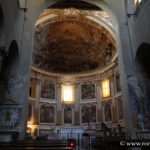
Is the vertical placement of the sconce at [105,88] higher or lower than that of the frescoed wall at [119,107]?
higher

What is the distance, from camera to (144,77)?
1138 centimetres

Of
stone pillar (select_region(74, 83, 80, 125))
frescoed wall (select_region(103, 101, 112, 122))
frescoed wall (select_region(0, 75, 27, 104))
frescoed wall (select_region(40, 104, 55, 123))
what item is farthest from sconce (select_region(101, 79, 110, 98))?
frescoed wall (select_region(0, 75, 27, 104))

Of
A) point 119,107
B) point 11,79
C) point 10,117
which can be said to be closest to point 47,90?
point 119,107

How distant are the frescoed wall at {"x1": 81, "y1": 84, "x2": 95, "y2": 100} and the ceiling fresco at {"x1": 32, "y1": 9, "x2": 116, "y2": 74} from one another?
6.54 ft

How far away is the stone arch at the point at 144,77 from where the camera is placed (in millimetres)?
10766

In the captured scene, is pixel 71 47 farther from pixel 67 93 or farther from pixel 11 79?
pixel 11 79

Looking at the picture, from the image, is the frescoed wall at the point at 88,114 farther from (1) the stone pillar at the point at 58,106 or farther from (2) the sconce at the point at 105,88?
(1) the stone pillar at the point at 58,106

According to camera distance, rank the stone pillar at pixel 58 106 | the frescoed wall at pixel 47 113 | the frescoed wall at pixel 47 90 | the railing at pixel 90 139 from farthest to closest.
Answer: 1. the frescoed wall at pixel 47 90
2. the stone pillar at pixel 58 106
3. the frescoed wall at pixel 47 113
4. the railing at pixel 90 139

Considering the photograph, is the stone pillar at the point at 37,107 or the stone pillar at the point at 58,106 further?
the stone pillar at the point at 58,106

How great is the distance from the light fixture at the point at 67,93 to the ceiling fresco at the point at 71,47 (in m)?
1.88

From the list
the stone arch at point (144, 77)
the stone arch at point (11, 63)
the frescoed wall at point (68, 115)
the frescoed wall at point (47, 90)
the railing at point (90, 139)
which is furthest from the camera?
the frescoed wall at point (47, 90)

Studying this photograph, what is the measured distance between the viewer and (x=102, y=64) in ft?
83.1

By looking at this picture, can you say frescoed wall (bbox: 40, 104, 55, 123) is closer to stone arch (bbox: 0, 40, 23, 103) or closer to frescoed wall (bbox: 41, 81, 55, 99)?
frescoed wall (bbox: 41, 81, 55, 99)

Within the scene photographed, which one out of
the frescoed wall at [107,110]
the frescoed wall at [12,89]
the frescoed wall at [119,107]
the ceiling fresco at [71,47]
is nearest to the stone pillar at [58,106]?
the ceiling fresco at [71,47]
